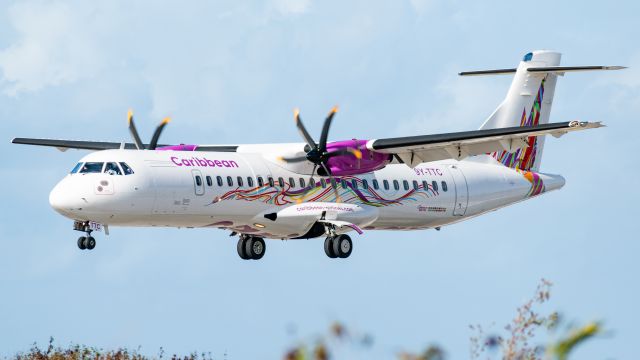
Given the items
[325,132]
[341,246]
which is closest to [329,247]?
[341,246]

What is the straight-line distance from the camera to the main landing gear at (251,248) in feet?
85.1

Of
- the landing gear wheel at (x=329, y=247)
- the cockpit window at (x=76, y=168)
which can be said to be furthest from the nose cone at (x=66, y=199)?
the landing gear wheel at (x=329, y=247)

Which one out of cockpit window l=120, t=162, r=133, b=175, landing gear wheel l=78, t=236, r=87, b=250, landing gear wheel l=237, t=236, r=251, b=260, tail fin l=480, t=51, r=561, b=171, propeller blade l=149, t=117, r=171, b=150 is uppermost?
tail fin l=480, t=51, r=561, b=171

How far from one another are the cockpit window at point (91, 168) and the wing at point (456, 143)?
6929mm

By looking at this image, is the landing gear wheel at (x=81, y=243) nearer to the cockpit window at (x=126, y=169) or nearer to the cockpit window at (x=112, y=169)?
the cockpit window at (x=112, y=169)

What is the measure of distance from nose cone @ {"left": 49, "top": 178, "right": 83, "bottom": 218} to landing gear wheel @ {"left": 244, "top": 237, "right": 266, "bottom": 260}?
18.7 ft

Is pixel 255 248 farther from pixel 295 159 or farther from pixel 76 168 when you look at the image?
pixel 76 168

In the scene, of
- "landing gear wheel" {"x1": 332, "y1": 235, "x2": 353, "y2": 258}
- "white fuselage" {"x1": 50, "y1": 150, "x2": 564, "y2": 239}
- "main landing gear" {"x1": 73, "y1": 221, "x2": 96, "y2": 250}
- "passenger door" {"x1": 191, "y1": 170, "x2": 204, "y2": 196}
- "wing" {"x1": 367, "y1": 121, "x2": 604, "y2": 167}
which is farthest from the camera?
"landing gear wheel" {"x1": 332, "y1": 235, "x2": 353, "y2": 258}

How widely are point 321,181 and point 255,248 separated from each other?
262 cm

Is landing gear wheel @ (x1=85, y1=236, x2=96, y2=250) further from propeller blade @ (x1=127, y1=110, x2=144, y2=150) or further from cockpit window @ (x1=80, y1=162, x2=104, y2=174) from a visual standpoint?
propeller blade @ (x1=127, y1=110, x2=144, y2=150)

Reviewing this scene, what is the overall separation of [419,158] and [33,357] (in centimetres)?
1263

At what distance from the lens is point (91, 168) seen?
2208 centimetres

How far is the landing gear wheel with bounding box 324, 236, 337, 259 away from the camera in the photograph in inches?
992

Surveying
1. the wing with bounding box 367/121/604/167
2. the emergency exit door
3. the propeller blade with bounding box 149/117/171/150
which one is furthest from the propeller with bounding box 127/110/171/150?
the emergency exit door
